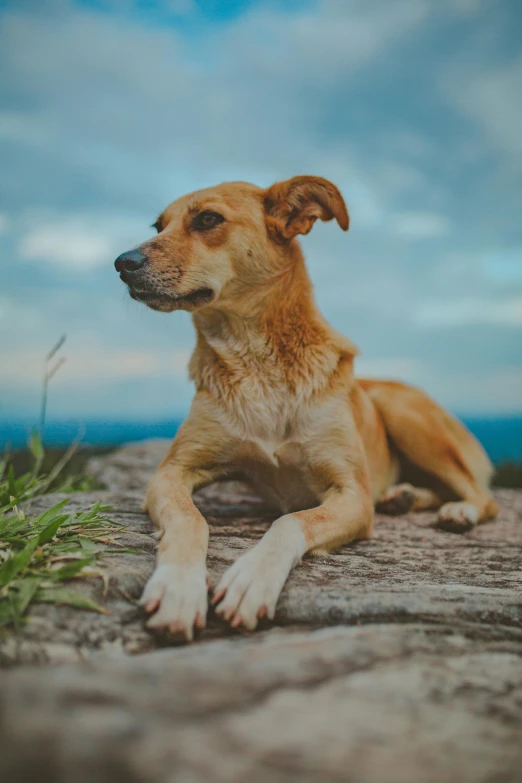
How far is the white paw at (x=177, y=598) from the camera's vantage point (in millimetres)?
1670

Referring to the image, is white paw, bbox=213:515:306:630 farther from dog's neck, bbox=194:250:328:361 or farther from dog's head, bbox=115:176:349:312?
dog's head, bbox=115:176:349:312

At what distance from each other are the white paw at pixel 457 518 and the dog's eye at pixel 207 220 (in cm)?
243

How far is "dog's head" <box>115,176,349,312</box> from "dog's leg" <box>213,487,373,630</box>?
1388mm

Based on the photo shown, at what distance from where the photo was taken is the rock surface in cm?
90

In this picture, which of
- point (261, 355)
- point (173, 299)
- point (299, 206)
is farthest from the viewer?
point (299, 206)

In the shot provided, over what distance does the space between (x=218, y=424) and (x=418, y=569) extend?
55.0 inches

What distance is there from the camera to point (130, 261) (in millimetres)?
3152

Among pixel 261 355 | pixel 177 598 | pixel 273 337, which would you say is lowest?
pixel 177 598

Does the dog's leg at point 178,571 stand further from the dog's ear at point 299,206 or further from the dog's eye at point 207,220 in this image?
the dog's ear at point 299,206

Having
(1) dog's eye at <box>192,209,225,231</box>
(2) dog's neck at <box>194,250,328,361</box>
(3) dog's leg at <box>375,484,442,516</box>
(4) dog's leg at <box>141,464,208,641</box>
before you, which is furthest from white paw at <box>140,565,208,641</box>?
(3) dog's leg at <box>375,484,442,516</box>

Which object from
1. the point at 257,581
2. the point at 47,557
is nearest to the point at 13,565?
the point at 47,557

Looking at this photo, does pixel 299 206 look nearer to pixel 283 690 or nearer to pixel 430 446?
pixel 430 446

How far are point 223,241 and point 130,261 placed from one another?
2.03 ft

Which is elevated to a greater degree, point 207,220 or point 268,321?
point 207,220
